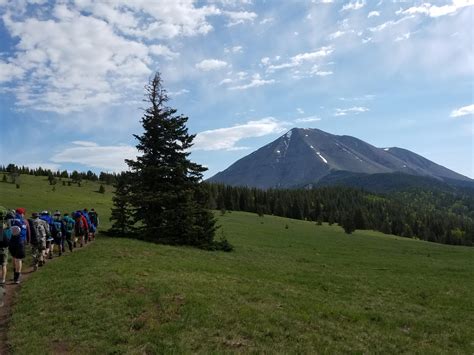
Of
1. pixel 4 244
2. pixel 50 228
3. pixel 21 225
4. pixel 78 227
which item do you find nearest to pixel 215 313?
pixel 4 244

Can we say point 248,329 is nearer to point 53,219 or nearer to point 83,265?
point 83,265

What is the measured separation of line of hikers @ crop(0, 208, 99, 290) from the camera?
53.6 feet

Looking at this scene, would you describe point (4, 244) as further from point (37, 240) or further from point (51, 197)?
point (51, 197)

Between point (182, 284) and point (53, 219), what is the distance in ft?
42.3

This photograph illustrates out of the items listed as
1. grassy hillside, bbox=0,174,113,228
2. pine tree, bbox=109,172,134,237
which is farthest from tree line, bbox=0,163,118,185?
pine tree, bbox=109,172,134,237

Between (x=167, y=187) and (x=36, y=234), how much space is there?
1534 cm

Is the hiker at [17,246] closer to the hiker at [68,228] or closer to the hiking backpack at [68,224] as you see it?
the hiker at [68,228]

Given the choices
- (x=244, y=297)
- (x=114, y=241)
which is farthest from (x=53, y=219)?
(x=244, y=297)

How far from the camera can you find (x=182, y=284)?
15695 millimetres

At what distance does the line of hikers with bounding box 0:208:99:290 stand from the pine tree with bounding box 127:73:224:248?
5.27 meters

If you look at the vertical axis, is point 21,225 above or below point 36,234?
above

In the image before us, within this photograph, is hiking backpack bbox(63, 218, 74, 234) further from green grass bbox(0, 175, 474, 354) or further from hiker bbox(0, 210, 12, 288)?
hiker bbox(0, 210, 12, 288)

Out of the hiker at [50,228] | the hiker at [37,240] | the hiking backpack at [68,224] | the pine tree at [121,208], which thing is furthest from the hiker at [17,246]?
the pine tree at [121,208]

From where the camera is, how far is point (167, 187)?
35094 millimetres
